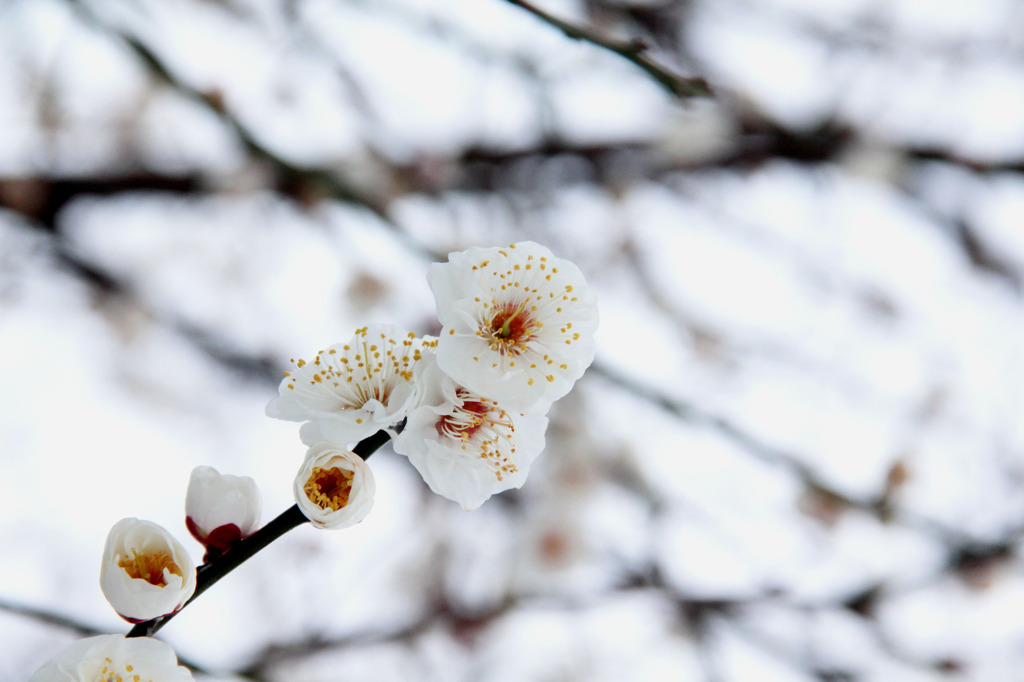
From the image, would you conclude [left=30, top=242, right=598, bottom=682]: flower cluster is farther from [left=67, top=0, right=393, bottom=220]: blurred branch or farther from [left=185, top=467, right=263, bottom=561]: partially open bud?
[left=67, top=0, right=393, bottom=220]: blurred branch

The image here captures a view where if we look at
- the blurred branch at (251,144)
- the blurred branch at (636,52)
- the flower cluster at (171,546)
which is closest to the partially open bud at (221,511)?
the flower cluster at (171,546)

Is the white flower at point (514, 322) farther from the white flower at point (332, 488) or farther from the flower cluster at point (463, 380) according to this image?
the white flower at point (332, 488)

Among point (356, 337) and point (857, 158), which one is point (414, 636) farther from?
point (857, 158)

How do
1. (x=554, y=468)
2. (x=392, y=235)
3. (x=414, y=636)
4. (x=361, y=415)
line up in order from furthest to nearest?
(x=554, y=468)
(x=414, y=636)
(x=392, y=235)
(x=361, y=415)

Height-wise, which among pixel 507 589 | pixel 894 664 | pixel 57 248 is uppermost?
pixel 57 248

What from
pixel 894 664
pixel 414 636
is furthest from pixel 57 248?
pixel 894 664
